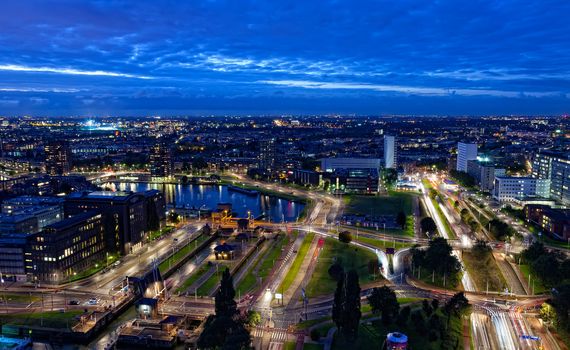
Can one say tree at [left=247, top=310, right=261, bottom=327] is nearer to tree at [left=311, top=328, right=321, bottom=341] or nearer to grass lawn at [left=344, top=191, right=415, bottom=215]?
tree at [left=311, top=328, right=321, bottom=341]

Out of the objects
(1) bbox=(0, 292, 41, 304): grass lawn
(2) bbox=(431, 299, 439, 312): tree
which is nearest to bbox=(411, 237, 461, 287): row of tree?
(2) bbox=(431, 299, 439, 312): tree

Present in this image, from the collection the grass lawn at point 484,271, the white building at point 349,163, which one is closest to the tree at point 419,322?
the grass lawn at point 484,271

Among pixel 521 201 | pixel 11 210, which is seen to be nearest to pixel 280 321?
pixel 11 210

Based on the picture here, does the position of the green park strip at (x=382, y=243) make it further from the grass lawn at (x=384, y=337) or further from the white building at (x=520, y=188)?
the white building at (x=520, y=188)

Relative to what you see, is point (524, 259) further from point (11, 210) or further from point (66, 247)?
point (11, 210)

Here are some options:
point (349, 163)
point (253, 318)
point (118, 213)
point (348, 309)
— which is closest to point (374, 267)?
point (348, 309)
